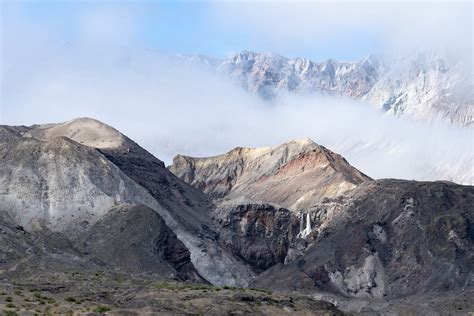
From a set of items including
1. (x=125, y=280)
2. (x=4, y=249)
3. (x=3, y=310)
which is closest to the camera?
(x=3, y=310)

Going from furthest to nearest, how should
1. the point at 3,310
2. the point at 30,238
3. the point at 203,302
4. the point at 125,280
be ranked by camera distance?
the point at 30,238 → the point at 125,280 → the point at 203,302 → the point at 3,310

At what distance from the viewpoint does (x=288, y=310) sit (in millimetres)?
131125

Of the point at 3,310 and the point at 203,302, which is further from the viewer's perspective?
the point at 203,302

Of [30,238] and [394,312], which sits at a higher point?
[30,238]

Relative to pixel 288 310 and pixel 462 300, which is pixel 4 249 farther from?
pixel 462 300

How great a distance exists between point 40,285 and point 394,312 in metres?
76.5

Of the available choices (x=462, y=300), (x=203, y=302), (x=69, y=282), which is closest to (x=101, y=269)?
(x=69, y=282)

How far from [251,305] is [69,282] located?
27.0 m

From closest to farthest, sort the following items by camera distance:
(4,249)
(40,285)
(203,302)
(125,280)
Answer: (203,302) < (40,285) < (125,280) < (4,249)

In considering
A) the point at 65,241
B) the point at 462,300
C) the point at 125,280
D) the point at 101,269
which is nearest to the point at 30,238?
the point at 65,241

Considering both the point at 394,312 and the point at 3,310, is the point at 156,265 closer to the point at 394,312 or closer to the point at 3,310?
the point at 394,312

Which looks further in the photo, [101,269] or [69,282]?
[101,269]

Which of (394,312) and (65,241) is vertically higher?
(65,241)

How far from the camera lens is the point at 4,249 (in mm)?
175500
